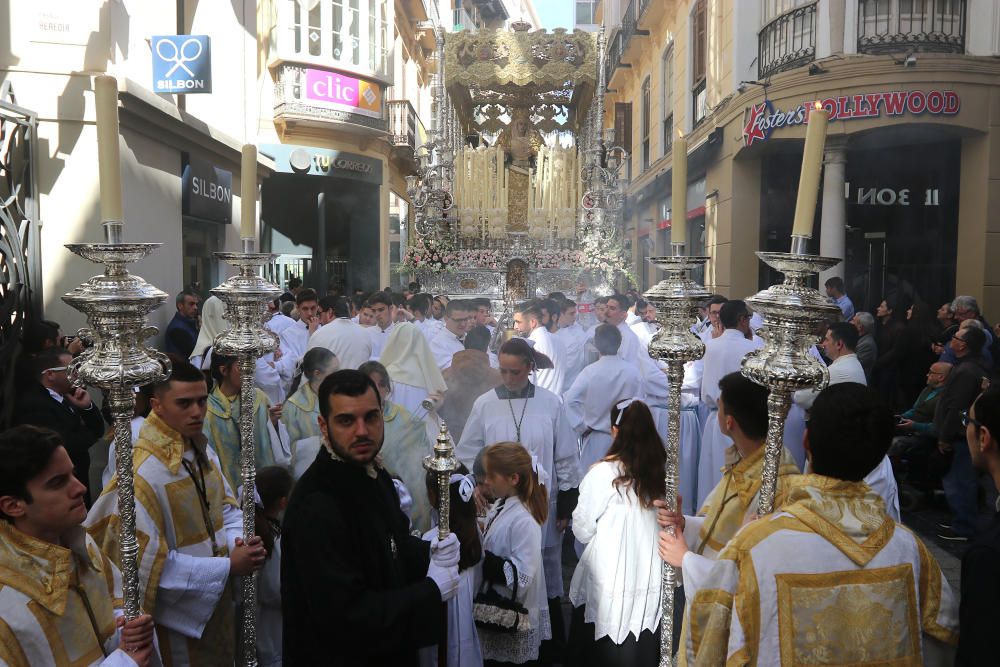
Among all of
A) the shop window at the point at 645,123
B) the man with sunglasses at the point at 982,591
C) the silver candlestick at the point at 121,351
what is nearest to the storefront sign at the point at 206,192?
the silver candlestick at the point at 121,351

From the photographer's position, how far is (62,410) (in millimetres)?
4480

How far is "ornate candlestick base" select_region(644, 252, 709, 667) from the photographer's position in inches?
100

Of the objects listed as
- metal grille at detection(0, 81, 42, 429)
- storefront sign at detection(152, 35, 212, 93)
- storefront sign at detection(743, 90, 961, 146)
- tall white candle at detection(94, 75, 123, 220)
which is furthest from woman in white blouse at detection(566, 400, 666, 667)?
storefront sign at detection(743, 90, 961, 146)

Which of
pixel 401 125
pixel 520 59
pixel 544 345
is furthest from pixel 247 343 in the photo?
pixel 401 125

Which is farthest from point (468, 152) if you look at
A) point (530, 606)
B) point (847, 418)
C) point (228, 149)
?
point (847, 418)

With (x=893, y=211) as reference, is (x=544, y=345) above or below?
below

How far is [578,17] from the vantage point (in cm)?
4381

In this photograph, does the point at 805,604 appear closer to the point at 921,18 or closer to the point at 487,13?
the point at 921,18

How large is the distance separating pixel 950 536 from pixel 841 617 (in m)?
4.87

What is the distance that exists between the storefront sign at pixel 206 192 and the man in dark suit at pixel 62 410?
555 centimetres

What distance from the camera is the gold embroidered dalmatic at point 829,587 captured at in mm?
2045

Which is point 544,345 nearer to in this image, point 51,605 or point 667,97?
point 51,605

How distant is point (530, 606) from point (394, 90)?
1960 cm

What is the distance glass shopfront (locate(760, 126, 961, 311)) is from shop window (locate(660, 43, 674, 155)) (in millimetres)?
6095
